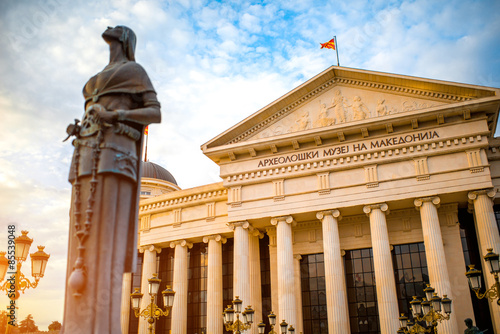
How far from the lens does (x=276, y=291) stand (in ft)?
104

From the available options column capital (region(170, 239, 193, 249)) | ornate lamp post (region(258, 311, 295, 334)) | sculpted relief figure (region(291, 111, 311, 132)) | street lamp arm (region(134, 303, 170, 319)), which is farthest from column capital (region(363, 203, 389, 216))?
street lamp arm (region(134, 303, 170, 319))

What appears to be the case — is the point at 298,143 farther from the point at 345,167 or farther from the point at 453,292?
the point at 453,292

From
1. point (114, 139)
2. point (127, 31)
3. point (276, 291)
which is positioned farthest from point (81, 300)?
point (276, 291)

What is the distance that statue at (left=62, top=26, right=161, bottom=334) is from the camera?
Result: 5426mm

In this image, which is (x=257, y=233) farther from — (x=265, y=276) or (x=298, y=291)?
(x=298, y=291)

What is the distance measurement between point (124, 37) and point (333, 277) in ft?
77.1

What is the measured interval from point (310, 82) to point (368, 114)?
4.32m

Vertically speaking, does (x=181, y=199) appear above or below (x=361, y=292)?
above

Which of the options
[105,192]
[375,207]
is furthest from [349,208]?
[105,192]

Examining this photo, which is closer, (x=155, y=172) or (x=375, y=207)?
(x=375, y=207)

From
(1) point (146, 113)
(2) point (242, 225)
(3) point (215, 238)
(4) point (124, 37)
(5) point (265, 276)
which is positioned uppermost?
Result: (2) point (242, 225)

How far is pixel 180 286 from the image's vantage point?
3438 cm

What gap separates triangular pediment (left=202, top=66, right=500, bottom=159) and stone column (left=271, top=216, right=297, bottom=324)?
231 inches

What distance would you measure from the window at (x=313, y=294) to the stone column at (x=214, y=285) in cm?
560
